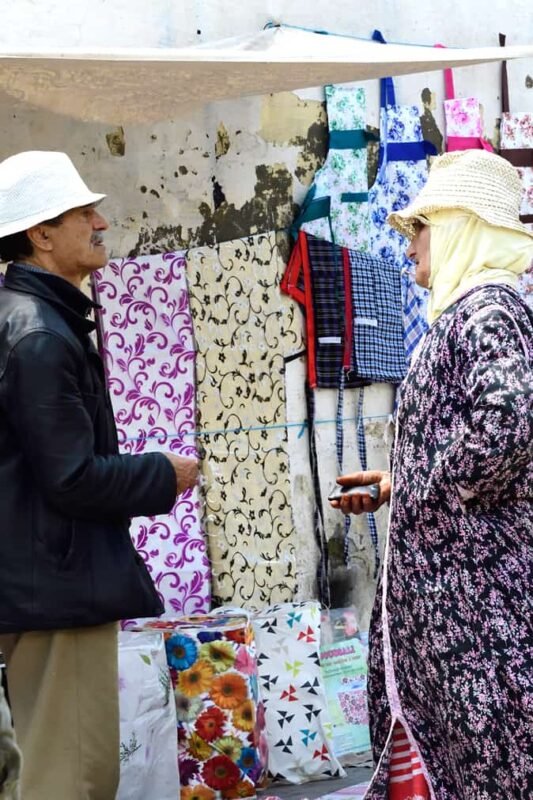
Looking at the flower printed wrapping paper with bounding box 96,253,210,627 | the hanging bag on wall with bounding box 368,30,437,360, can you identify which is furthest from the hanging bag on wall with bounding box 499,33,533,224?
the flower printed wrapping paper with bounding box 96,253,210,627

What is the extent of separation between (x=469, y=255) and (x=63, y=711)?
57.3 inches

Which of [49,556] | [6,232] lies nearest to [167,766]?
[49,556]

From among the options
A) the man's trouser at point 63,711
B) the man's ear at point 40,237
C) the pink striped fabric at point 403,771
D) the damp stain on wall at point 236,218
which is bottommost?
the pink striped fabric at point 403,771

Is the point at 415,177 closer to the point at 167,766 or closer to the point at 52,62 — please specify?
the point at 52,62

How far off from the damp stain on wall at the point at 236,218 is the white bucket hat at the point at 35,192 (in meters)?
1.89

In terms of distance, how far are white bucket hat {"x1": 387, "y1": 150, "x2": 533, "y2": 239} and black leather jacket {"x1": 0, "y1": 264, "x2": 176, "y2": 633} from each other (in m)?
0.91

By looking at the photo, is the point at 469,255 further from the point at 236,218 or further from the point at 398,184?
the point at 398,184

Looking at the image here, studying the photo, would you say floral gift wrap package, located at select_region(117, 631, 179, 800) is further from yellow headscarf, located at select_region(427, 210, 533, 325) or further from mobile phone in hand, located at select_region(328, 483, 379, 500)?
yellow headscarf, located at select_region(427, 210, 533, 325)

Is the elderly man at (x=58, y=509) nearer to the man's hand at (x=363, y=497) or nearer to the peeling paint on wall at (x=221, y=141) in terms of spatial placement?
the man's hand at (x=363, y=497)

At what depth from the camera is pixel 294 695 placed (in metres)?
4.79

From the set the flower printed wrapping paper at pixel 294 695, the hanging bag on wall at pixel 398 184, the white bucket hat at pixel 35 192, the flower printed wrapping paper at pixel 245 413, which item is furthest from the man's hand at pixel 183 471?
the hanging bag on wall at pixel 398 184

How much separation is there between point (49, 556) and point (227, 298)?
7.89ft

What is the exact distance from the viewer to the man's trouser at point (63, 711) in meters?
3.03

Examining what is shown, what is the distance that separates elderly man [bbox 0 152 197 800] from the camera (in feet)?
9.78
